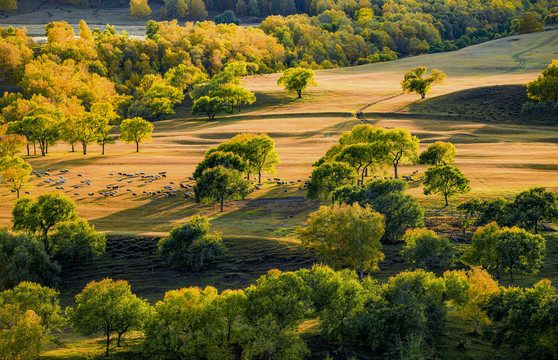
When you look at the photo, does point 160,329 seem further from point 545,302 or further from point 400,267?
point 545,302

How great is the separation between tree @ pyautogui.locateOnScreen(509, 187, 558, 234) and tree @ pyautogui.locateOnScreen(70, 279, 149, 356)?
47.2 m

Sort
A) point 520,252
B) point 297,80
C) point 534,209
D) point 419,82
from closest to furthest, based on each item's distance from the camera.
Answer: point 520,252, point 534,209, point 419,82, point 297,80

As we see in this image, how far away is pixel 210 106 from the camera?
6594 inches

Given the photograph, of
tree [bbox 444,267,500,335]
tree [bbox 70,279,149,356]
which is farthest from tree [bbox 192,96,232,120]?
tree [bbox 444,267,500,335]

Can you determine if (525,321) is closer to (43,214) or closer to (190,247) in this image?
(190,247)

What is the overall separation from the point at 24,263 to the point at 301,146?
74.2 m

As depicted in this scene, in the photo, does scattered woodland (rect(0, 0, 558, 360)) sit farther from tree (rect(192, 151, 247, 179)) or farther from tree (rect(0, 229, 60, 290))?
tree (rect(192, 151, 247, 179))

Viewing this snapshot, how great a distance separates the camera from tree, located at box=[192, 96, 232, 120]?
550ft

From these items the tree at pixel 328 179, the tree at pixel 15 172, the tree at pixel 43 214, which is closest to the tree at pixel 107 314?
the tree at pixel 43 214

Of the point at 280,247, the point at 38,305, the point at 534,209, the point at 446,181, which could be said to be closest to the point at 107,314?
the point at 38,305

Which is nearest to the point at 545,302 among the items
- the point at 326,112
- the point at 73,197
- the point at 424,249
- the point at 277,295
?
the point at 424,249

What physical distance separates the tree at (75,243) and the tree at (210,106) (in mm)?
100135

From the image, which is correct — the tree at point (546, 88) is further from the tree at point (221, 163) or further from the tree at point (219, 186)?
the tree at point (219, 186)

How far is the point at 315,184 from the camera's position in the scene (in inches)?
3233
